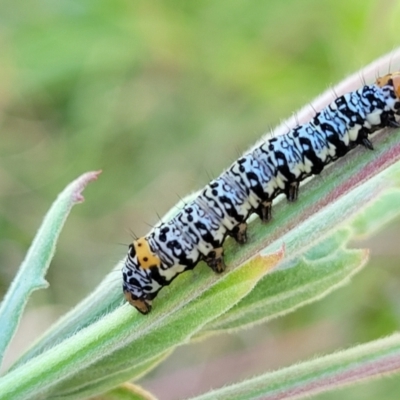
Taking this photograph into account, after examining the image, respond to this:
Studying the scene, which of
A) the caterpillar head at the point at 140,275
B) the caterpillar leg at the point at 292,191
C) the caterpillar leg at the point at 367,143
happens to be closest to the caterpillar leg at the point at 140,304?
the caterpillar head at the point at 140,275

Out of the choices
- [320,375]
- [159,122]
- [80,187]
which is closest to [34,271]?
[80,187]

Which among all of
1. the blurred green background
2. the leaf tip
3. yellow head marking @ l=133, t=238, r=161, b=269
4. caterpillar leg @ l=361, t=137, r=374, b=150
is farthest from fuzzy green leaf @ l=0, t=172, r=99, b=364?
the blurred green background

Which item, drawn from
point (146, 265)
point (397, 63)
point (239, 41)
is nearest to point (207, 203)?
point (146, 265)

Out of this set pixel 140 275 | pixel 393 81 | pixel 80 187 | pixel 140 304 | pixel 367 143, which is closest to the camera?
pixel 140 304

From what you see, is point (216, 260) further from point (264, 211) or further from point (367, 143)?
point (367, 143)

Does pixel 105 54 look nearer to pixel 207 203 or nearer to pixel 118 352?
pixel 207 203

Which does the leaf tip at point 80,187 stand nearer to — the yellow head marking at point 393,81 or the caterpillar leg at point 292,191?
the caterpillar leg at point 292,191

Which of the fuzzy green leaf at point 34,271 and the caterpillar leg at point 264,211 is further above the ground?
the fuzzy green leaf at point 34,271

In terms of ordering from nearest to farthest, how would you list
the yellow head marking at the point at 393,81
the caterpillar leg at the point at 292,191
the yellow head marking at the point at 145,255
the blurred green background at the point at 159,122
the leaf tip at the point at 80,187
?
the caterpillar leg at the point at 292,191
the leaf tip at the point at 80,187
the yellow head marking at the point at 145,255
the yellow head marking at the point at 393,81
the blurred green background at the point at 159,122
